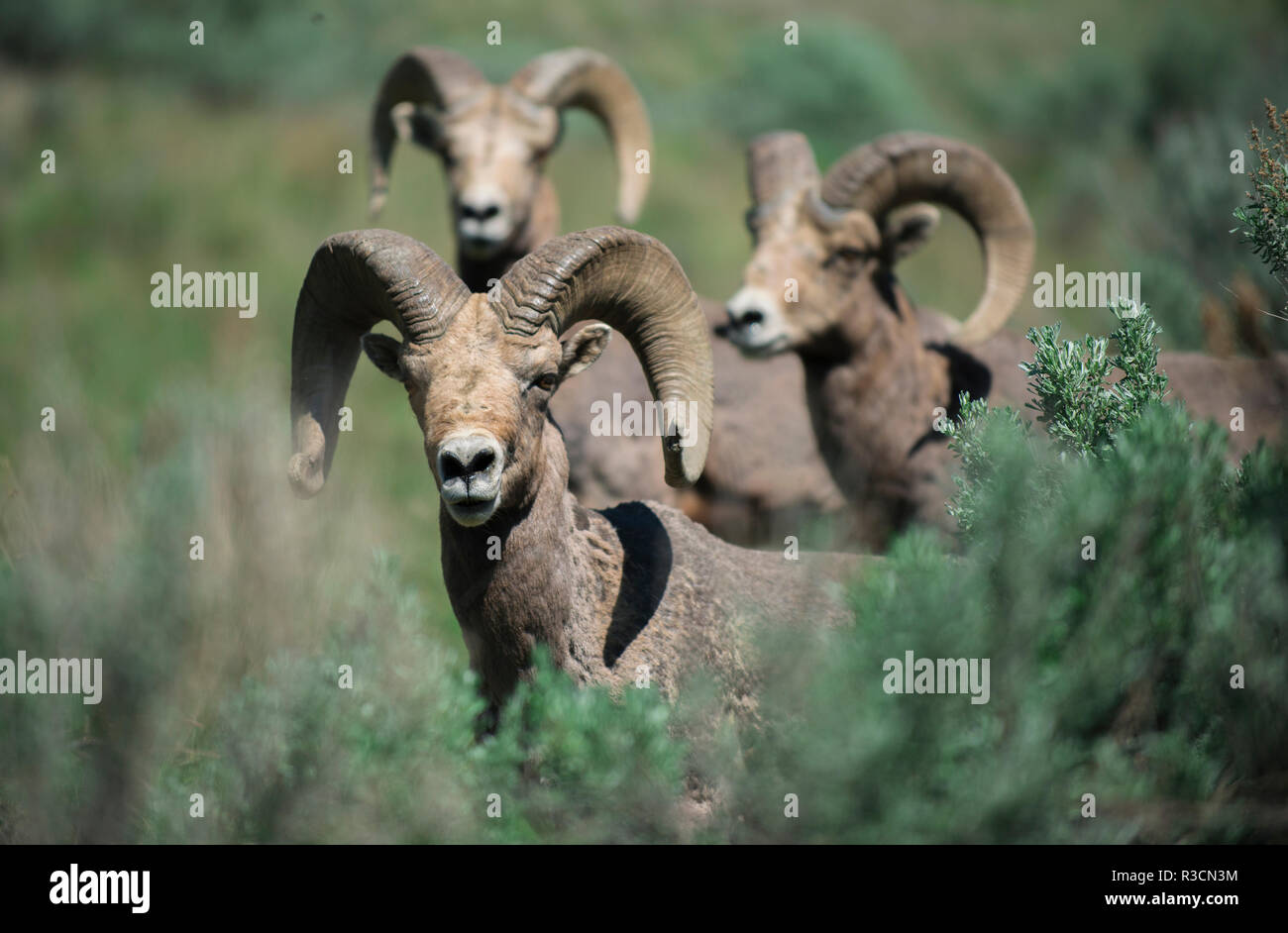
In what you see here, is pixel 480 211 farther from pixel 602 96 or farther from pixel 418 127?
pixel 602 96

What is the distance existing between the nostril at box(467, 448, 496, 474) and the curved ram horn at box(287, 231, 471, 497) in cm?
75

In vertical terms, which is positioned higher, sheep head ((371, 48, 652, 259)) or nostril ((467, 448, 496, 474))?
sheep head ((371, 48, 652, 259))

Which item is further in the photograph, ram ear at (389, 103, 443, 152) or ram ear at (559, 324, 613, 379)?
ram ear at (389, 103, 443, 152)

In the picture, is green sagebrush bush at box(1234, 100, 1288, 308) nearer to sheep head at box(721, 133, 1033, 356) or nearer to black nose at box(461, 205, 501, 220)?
sheep head at box(721, 133, 1033, 356)

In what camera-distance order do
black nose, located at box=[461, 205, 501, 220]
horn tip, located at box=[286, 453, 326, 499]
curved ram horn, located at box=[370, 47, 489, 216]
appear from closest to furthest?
horn tip, located at box=[286, 453, 326, 499], black nose, located at box=[461, 205, 501, 220], curved ram horn, located at box=[370, 47, 489, 216]

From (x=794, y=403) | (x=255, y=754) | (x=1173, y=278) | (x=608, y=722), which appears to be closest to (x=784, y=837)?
(x=608, y=722)

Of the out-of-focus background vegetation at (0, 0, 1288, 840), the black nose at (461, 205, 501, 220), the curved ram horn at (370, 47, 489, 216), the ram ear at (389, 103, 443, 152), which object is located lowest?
the out-of-focus background vegetation at (0, 0, 1288, 840)

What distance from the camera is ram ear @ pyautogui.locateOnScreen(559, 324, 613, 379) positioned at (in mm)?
5594

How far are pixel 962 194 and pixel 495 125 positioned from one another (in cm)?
390

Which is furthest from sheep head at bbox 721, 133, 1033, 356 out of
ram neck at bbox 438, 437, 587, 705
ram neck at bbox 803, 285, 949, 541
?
ram neck at bbox 438, 437, 587, 705

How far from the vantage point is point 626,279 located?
565 centimetres

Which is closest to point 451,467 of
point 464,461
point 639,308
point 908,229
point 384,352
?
point 464,461
